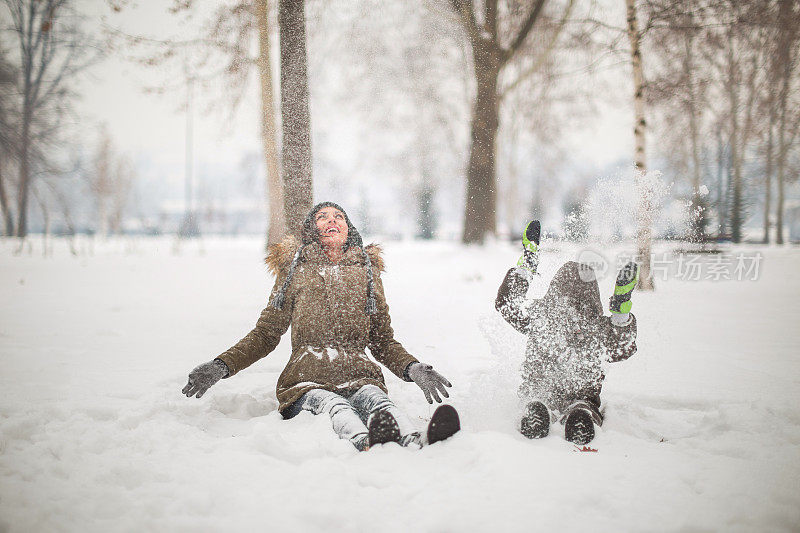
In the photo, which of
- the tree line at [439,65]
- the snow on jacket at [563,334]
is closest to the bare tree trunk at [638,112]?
the tree line at [439,65]

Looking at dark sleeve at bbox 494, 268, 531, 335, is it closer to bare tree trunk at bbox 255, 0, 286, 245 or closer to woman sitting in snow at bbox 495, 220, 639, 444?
woman sitting in snow at bbox 495, 220, 639, 444

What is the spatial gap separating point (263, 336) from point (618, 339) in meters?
2.13

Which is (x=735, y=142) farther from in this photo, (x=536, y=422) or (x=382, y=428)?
(x=382, y=428)

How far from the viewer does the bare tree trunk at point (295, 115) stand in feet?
14.3

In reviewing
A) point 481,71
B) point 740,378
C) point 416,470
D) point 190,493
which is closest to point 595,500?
point 416,470

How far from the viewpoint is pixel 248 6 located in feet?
19.4

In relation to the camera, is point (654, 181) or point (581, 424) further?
point (654, 181)

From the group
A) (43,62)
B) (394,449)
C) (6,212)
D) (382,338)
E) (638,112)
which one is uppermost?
(43,62)

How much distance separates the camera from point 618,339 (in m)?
2.41

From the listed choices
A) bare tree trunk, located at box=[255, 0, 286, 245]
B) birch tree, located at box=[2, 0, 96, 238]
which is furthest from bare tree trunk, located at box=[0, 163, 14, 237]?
bare tree trunk, located at box=[255, 0, 286, 245]

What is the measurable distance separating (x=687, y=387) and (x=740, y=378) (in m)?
0.61

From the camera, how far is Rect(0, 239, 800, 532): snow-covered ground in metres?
1.65

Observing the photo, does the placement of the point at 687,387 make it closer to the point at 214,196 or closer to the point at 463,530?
the point at 463,530

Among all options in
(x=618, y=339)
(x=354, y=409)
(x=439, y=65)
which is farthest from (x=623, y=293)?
(x=439, y=65)
